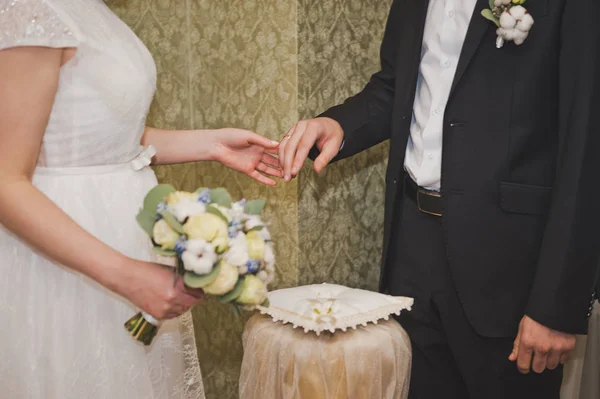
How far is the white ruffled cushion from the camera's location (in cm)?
206

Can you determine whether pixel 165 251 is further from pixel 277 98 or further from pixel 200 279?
pixel 277 98

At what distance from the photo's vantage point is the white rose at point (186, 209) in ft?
4.04

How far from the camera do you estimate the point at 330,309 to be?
2.14 m

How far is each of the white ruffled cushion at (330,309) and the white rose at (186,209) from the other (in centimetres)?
90

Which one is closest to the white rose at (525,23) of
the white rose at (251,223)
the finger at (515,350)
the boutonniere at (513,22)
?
the boutonniere at (513,22)

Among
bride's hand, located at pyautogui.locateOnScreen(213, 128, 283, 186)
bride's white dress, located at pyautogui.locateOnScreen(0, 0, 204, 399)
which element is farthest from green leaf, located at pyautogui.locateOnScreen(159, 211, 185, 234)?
bride's hand, located at pyautogui.locateOnScreen(213, 128, 283, 186)

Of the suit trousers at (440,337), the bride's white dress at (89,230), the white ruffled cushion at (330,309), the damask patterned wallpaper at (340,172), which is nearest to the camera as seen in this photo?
the bride's white dress at (89,230)

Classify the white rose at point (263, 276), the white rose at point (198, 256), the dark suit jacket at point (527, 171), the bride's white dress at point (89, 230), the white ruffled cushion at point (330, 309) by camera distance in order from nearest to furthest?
the white rose at point (198, 256) < the white rose at point (263, 276) < the bride's white dress at point (89, 230) < the dark suit jacket at point (527, 171) < the white ruffled cushion at point (330, 309)

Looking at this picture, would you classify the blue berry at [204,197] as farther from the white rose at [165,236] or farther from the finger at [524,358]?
the finger at [524,358]

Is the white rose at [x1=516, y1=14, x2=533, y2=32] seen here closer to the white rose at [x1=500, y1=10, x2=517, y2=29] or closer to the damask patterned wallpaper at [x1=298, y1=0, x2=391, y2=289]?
the white rose at [x1=500, y1=10, x2=517, y2=29]

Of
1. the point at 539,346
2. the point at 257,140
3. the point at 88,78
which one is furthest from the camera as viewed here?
the point at 257,140

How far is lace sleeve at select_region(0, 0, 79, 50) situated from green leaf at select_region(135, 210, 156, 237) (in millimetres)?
403

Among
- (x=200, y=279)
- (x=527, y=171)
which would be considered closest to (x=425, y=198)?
(x=527, y=171)

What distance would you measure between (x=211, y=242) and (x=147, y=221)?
0.15 metres
